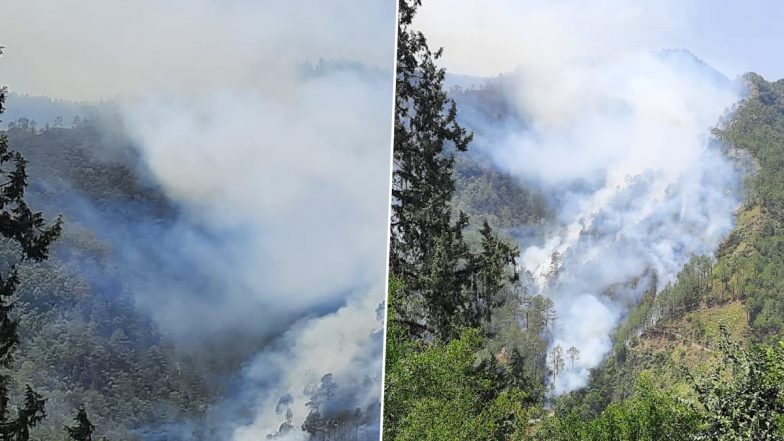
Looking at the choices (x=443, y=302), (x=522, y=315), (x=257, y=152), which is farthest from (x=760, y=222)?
(x=257, y=152)

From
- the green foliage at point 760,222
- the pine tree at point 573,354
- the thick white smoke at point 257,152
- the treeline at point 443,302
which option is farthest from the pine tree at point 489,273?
the green foliage at point 760,222

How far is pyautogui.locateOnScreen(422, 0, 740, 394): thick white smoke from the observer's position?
5438mm

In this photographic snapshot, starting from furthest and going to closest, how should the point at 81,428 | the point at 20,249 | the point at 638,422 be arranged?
the point at 638,422, the point at 81,428, the point at 20,249

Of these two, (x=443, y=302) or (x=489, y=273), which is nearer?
(x=489, y=273)

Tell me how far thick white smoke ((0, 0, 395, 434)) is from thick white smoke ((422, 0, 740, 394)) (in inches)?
37.3

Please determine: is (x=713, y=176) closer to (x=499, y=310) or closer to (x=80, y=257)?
(x=499, y=310)

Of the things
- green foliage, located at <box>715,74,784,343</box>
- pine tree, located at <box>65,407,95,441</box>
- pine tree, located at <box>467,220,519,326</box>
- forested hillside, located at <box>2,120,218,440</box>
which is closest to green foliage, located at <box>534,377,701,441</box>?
green foliage, located at <box>715,74,784,343</box>

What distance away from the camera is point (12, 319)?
140 inches

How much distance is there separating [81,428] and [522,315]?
2.98 metres

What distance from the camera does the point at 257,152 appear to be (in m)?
4.64

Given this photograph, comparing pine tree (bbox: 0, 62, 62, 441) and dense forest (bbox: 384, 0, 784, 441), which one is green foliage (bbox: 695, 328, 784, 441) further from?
pine tree (bbox: 0, 62, 62, 441)

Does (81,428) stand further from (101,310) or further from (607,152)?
(607,152)

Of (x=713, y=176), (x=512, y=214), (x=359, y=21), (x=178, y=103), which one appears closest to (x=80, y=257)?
(x=178, y=103)

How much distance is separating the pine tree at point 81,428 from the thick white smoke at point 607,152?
2967 mm
